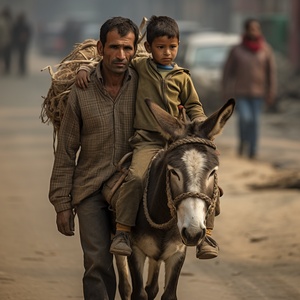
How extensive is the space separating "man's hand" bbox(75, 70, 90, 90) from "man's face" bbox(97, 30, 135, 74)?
142mm

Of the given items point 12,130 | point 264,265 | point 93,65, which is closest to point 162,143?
point 93,65

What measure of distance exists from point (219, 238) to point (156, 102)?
4.45 meters

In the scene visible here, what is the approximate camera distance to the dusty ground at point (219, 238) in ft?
27.9

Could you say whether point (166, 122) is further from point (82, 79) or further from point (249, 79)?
point (249, 79)

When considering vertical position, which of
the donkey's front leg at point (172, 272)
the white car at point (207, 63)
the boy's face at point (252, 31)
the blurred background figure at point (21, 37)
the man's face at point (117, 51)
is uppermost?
the man's face at point (117, 51)

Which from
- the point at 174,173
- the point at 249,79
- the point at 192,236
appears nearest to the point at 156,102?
the point at 174,173

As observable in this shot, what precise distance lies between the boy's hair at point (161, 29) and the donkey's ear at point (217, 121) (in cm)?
63

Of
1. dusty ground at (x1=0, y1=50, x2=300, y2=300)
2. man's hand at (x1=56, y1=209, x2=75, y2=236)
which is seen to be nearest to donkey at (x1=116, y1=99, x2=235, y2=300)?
man's hand at (x1=56, y1=209, x2=75, y2=236)

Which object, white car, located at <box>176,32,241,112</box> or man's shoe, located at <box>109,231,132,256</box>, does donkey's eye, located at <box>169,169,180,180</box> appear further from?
white car, located at <box>176,32,241,112</box>

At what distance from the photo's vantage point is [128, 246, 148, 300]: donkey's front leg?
654 centimetres

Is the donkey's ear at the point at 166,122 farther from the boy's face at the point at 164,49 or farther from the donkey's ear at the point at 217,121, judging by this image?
the boy's face at the point at 164,49

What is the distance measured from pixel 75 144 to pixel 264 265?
336 centimetres

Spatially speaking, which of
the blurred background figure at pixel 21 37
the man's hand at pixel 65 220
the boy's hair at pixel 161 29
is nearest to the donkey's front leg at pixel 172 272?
the man's hand at pixel 65 220

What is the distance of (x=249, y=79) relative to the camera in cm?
1652
